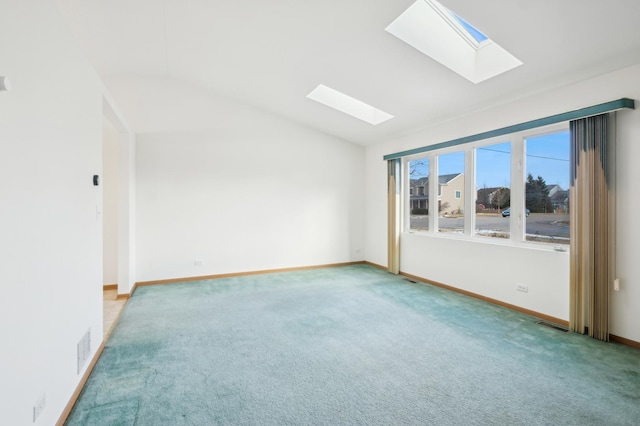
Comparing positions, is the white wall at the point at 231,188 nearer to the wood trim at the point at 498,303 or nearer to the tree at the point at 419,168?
the tree at the point at 419,168

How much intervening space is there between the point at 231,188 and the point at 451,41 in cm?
383

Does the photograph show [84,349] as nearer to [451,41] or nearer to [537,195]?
[451,41]

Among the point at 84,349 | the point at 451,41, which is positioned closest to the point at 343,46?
the point at 451,41

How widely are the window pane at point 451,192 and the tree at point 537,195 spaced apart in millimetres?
932

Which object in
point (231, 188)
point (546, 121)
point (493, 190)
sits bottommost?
point (493, 190)

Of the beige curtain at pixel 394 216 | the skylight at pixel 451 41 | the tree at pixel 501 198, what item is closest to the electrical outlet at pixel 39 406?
the skylight at pixel 451 41

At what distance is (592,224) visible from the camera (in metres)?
2.90

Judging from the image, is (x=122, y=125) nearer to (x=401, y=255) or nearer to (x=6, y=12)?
(x=6, y=12)

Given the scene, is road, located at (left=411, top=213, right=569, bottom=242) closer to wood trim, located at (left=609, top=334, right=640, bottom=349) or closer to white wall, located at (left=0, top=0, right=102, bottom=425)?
wood trim, located at (left=609, top=334, right=640, bottom=349)

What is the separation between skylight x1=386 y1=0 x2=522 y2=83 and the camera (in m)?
2.96

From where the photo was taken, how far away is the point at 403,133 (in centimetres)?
525

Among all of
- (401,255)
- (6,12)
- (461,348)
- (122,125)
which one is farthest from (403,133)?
(6,12)

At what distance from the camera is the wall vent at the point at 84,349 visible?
2.18 metres

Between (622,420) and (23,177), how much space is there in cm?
345
